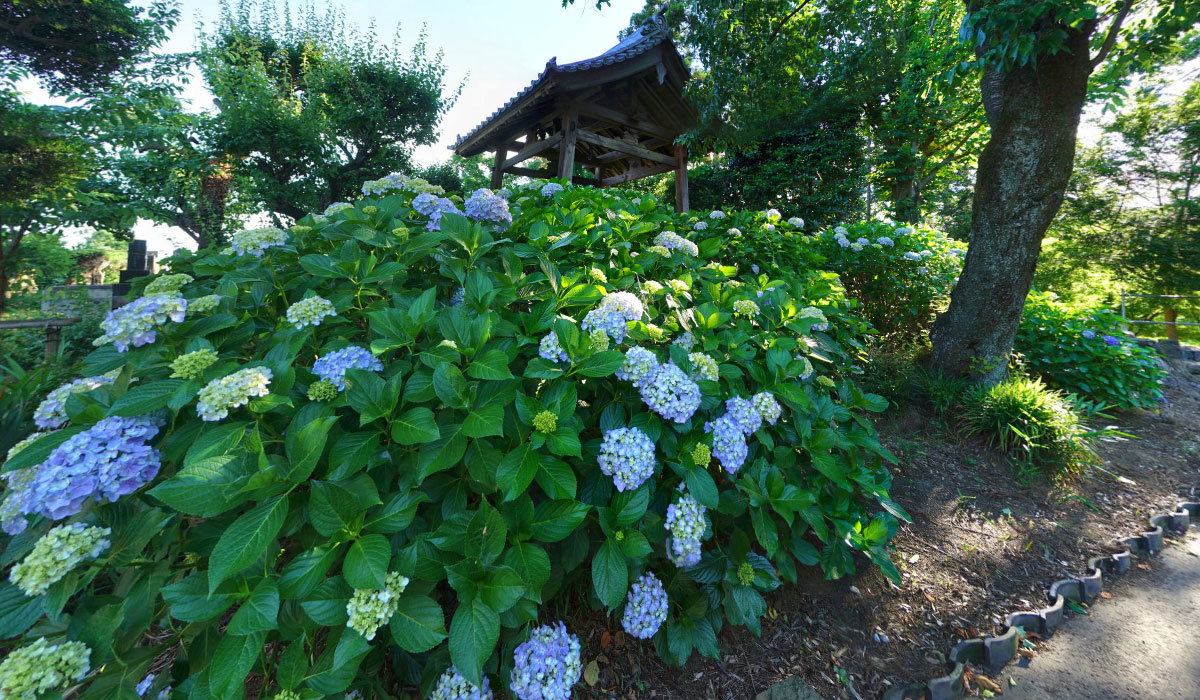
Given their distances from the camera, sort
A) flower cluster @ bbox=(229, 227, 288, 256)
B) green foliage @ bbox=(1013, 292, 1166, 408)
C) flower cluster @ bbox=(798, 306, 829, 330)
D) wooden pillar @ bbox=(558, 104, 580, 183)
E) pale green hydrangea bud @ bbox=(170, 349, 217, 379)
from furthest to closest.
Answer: wooden pillar @ bbox=(558, 104, 580, 183)
green foliage @ bbox=(1013, 292, 1166, 408)
flower cluster @ bbox=(798, 306, 829, 330)
flower cluster @ bbox=(229, 227, 288, 256)
pale green hydrangea bud @ bbox=(170, 349, 217, 379)

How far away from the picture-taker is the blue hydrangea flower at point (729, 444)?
1272mm

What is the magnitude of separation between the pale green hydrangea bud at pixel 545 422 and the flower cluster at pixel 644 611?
22.4 inches

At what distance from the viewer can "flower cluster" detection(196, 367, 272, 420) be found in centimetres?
96

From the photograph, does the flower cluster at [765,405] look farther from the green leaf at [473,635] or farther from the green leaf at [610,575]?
the green leaf at [473,635]

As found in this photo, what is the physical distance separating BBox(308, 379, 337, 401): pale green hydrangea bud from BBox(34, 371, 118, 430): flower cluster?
0.66 meters

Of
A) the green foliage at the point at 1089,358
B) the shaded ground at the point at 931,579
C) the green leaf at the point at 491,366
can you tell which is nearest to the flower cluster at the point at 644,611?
the shaded ground at the point at 931,579

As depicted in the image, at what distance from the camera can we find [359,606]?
2.66 feet

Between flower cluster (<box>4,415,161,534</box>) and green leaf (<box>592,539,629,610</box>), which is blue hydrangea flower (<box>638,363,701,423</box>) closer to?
green leaf (<box>592,539,629,610</box>)

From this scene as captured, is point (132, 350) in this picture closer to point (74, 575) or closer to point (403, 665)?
point (74, 575)

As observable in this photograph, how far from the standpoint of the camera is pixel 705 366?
1.41 meters

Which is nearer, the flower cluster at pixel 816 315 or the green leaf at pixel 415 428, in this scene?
the green leaf at pixel 415 428

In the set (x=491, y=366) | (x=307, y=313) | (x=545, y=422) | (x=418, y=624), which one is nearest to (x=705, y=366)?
(x=545, y=422)

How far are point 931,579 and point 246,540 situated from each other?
8.46ft

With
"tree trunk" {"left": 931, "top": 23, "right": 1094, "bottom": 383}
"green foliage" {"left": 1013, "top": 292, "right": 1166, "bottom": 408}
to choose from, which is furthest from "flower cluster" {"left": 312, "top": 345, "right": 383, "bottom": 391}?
"green foliage" {"left": 1013, "top": 292, "right": 1166, "bottom": 408}
